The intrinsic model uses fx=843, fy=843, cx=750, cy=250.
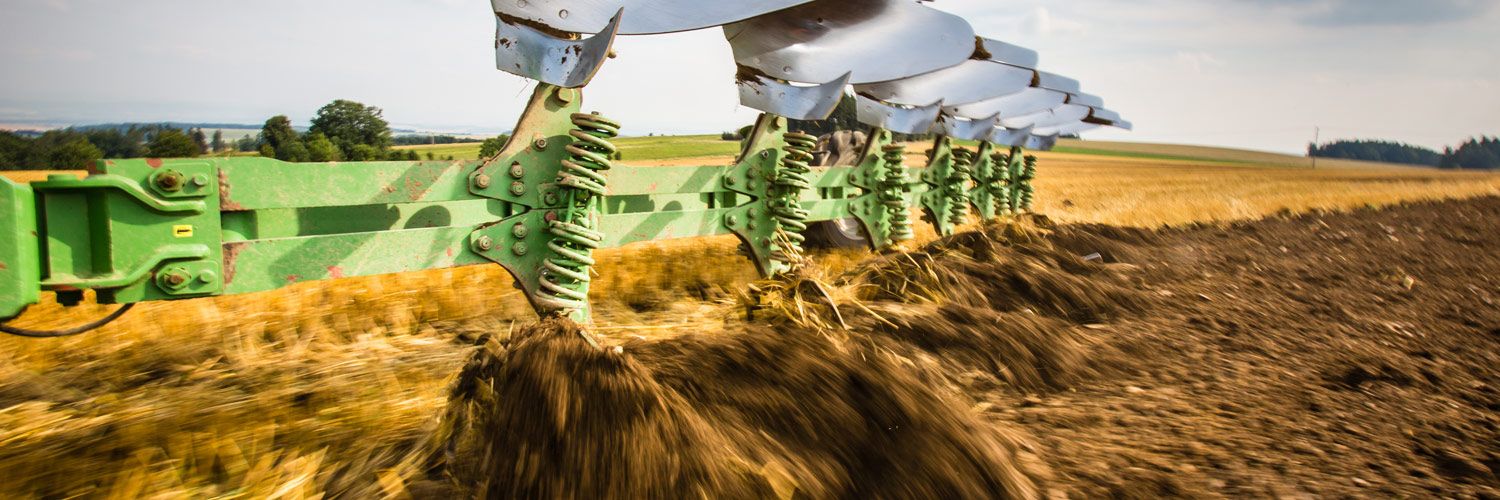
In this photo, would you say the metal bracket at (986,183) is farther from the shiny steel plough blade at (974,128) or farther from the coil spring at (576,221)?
the coil spring at (576,221)

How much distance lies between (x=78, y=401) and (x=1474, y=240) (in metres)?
10.1

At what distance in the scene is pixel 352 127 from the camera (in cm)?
241

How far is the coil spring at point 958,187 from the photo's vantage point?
6.91 m

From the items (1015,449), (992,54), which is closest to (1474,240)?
(992,54)

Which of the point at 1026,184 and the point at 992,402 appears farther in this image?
the point at 1026,184

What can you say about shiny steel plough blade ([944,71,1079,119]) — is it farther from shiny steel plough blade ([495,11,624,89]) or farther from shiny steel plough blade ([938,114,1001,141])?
shiny steel plough blade ([495,11,624,89])

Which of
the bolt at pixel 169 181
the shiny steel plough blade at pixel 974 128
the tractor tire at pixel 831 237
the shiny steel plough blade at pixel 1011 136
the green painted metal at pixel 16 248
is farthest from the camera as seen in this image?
the shiny steel plough blade at pixel 1011 136

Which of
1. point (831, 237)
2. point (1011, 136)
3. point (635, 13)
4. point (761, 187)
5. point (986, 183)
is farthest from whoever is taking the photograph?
point (1011, 136)

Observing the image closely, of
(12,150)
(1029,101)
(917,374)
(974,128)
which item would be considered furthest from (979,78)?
(12,150)

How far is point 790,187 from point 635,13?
1351 mm

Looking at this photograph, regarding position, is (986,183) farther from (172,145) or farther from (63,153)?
(63,153)

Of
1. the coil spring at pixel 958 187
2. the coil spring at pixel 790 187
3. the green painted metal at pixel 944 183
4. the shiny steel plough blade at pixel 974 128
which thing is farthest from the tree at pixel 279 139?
the shiny steel plough blade at pixel 974 128

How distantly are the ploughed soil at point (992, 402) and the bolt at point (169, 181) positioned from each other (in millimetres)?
883

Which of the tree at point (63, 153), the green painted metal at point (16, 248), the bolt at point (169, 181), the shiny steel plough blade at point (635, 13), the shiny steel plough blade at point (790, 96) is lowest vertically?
the green painted metal at point (16, 248)
